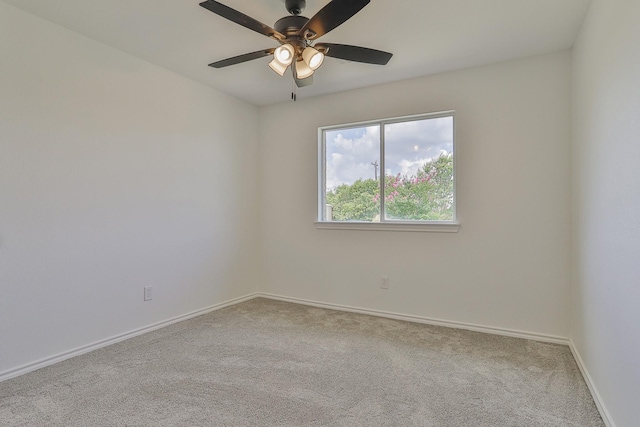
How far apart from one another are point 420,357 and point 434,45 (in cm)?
Answer: 233

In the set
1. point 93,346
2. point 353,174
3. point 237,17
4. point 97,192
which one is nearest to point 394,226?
point 353,174

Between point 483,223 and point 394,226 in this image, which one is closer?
point 483,223

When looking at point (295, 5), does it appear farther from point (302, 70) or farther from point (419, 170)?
point (419, 170)

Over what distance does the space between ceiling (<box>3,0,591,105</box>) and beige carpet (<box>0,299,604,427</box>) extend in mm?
2308

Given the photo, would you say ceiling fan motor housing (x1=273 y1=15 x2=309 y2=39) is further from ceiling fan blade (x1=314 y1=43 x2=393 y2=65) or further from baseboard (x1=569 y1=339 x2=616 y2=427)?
baseboard (x1=569 y1=339 x2=616 y2=427)

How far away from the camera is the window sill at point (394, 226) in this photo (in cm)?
312

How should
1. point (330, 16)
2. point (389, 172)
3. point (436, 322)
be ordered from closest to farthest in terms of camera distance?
point (330, 16)
point (436, 322)
point (389, 172)

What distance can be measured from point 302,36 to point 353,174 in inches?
77.8

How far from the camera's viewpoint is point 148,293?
118 inches

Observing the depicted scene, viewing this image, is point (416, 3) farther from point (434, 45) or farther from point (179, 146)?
point (179, 146)

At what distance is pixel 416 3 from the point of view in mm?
2104

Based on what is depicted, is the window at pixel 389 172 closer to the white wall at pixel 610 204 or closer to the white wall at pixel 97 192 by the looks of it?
the white wall at pixel 610 204

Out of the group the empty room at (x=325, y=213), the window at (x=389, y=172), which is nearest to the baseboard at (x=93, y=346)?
the empty room at (x=325, y=213)

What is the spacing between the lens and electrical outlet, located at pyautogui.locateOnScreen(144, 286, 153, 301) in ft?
9.75
